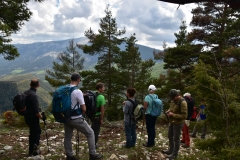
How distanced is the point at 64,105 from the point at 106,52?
62.9ft

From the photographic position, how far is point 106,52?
2356 cm

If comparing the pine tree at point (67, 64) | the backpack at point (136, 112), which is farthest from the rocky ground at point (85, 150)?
the pine tree at point (67, 64)

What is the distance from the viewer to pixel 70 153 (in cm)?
529

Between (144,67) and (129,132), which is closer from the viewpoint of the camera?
(129,132)

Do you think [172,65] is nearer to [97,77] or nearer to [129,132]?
[97,77]

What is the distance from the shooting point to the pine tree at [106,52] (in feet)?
75.3

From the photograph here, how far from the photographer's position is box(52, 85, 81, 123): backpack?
4742mm

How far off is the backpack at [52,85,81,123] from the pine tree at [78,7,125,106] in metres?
18.0

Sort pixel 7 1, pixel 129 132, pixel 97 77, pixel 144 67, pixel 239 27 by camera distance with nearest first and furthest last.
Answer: pixel 129 132 → pixel 7 1 → pixel 239 27 → pixel 97 77 → pixel 144 67

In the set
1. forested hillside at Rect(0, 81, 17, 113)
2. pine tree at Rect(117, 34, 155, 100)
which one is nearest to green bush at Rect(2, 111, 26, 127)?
pine tree at Rect(117, 34, 155, 100)

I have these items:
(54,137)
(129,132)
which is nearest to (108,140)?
(129,132)

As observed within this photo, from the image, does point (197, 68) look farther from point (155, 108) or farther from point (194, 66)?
point (155, 108)

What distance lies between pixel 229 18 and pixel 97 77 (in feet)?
45.2

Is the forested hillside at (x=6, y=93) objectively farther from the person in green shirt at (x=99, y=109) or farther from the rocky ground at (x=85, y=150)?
the person in green shirt at (x=99, y=109)
